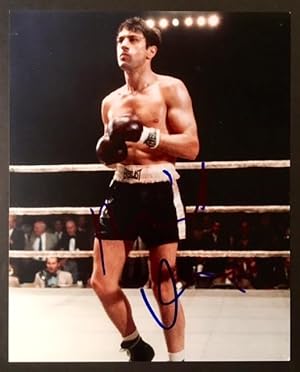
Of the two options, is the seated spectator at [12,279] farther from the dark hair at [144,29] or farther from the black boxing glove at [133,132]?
the dark hair at [144,29]

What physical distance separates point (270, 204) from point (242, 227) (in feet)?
0.53

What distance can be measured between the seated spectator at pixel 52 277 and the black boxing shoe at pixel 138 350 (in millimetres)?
371

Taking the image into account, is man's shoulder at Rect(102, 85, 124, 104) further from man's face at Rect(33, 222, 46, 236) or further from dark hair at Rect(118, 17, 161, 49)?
man's face at Rect(33, 222, 46, 236)

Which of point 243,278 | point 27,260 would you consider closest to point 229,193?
point 243,278

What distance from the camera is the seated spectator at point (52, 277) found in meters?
3.29

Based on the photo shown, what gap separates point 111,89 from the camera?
3312mm

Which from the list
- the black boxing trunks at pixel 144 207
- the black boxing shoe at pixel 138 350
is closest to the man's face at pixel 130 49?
the black boxing trunks at pixel 144 207

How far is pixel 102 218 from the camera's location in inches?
131

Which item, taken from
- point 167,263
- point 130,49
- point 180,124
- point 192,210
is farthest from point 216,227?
Answer: point 130,49

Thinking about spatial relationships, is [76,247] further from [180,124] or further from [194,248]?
[180,124]

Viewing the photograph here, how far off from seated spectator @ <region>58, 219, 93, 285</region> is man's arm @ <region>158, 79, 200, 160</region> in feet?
1.73

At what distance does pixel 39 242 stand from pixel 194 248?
0.69 meters

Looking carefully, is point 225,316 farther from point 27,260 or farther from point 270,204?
point 27,260

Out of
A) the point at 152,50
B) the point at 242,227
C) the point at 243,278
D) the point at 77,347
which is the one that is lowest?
the point at 77,347
